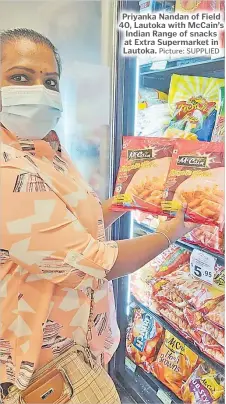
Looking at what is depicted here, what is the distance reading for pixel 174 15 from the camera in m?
1.48

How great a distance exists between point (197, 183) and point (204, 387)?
0.75 metres

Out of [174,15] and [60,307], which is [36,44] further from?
[60,307]

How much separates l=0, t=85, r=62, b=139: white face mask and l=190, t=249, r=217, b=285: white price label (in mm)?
693

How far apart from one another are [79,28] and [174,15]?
0.42 m

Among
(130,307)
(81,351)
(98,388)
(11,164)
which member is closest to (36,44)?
(11,164)

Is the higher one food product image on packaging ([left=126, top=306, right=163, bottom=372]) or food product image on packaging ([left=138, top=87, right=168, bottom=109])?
food product image on packaging ([left=138, top=87, right=168, bottom=109])

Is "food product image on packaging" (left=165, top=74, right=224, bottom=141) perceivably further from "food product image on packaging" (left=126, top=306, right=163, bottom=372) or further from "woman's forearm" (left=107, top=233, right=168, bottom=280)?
"food product image on packaging" (left=126, top=306, right=163, bottom=372)

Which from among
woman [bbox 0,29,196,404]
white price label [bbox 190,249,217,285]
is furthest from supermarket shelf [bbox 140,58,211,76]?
white price label [bbox 190,249,217,285]

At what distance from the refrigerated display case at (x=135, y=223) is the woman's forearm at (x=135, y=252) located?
291 millimetres

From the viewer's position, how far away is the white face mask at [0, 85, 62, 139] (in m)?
1.31

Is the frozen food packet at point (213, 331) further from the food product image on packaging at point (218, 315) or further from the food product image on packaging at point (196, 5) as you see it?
the food product image on packaging at point (196, 5)

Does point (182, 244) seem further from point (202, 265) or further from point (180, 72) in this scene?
point (180, 72)

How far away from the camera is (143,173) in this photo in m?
1.52

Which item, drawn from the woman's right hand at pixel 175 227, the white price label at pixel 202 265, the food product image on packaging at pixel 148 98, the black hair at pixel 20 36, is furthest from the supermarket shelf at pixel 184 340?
the black hair at pixel 20 36
